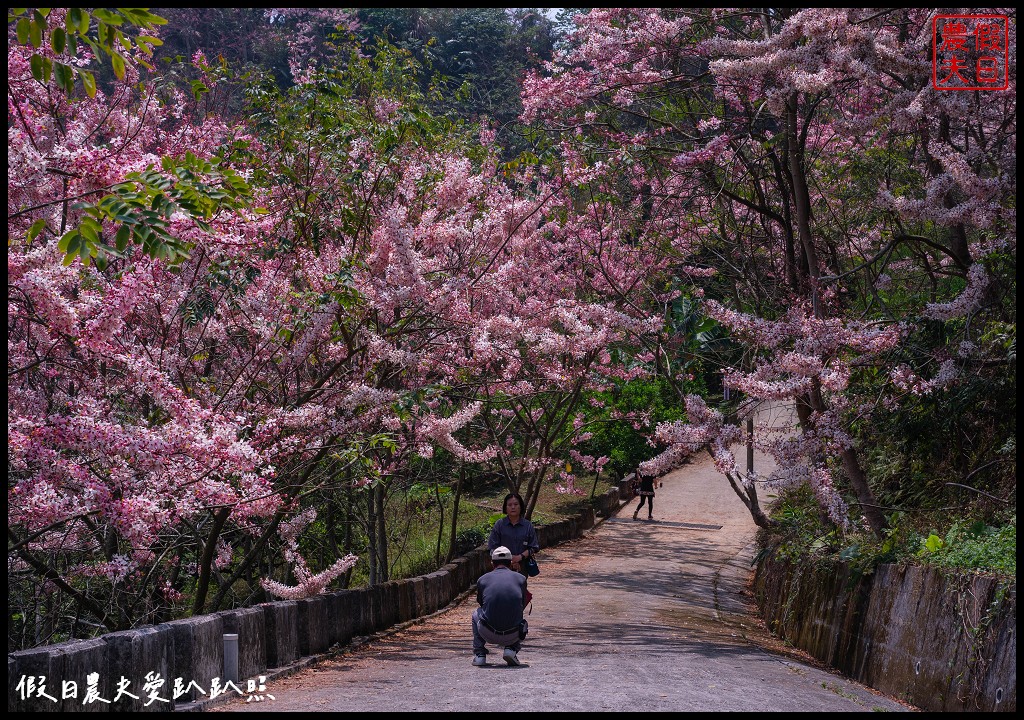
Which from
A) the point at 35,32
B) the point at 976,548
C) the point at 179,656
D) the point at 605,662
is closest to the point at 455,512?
the point at 605,662

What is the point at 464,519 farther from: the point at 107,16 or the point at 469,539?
the point at 107,16

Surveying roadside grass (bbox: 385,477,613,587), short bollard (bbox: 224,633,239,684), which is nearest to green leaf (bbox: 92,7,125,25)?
short bollard (bbox: 224,633,239,684)

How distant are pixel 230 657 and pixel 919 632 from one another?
6.03 metres

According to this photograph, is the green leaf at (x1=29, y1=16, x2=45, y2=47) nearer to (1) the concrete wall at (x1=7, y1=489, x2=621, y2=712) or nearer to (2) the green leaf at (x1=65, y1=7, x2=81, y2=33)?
(2) the green leaf at (x1=65, y1=7, x2=81, y2=33)

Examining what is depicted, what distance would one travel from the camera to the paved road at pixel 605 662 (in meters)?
7.14

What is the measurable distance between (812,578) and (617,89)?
286 inches

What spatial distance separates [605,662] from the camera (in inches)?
371

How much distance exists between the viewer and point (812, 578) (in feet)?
42.3

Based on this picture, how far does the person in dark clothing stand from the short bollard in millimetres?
2257

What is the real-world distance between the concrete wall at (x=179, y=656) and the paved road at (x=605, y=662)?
0.98 feet

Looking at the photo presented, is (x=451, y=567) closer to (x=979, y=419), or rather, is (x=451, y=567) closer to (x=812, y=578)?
(x=812, y=578)

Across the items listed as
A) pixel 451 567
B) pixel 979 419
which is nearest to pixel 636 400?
pixel 451 567

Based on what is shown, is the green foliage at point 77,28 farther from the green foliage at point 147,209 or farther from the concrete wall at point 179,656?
the concrete wall at point 179,656

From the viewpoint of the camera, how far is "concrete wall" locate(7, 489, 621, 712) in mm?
5977
